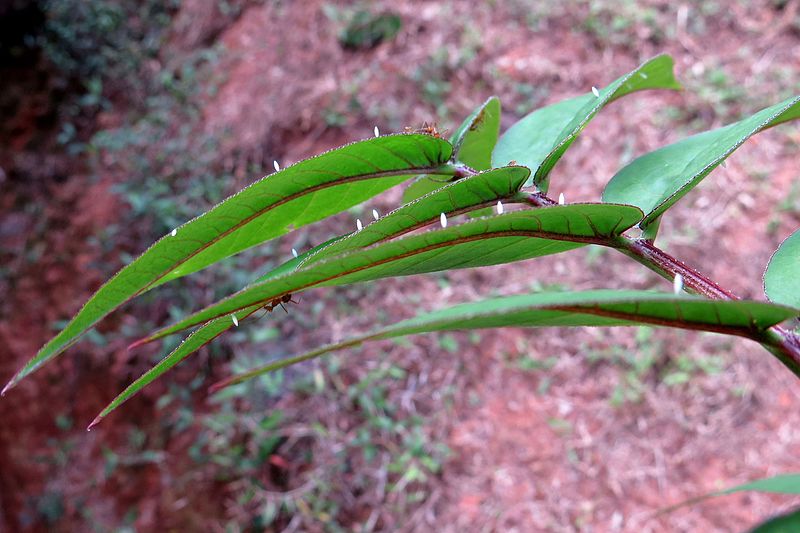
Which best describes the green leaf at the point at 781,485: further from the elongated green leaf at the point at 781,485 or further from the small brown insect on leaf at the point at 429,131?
the small brown insect on leaf at the point at 429,131

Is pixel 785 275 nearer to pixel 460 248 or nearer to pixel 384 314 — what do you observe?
pixel 460 248

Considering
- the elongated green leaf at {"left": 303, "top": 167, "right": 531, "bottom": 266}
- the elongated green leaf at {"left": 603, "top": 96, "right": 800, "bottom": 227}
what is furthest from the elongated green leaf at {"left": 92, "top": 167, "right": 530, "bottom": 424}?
the elongated green leaf at {"left": 603, "top": 96, "right": 800, "bottom": 227}

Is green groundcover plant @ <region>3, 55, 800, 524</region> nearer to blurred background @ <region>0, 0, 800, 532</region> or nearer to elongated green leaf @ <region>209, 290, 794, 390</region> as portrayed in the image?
elongated green leaf @ <region>209, 290, 794, 390</region>

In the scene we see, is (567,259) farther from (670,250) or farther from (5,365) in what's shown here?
(5,365)

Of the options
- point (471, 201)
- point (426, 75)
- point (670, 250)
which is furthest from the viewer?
point (426, 75)

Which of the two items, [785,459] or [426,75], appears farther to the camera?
[426,75]

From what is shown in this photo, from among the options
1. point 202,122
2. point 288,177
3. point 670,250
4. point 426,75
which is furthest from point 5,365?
point 288,177
